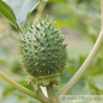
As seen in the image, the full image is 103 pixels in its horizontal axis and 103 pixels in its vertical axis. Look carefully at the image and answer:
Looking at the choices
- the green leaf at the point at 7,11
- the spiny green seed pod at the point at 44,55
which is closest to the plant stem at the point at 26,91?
the spiny green seed pod at the point at 44,55

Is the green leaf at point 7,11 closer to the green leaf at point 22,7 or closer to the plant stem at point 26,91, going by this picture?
the green leaf at point 22,7

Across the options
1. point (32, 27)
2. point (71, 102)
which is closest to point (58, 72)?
point (32, 27)

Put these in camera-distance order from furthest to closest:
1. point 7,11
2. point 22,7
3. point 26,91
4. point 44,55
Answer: point 22,7 → point 7,11 → point 44,55 → point 26,91

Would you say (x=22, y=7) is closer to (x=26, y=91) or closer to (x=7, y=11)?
(x=7, y=11)

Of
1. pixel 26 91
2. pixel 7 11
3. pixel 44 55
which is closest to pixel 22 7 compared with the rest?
pixel 7 11

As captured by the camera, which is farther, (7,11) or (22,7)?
(22,7)

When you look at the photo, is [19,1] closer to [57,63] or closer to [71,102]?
[57,63]

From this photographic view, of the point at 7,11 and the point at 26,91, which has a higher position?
the point at 7,11
